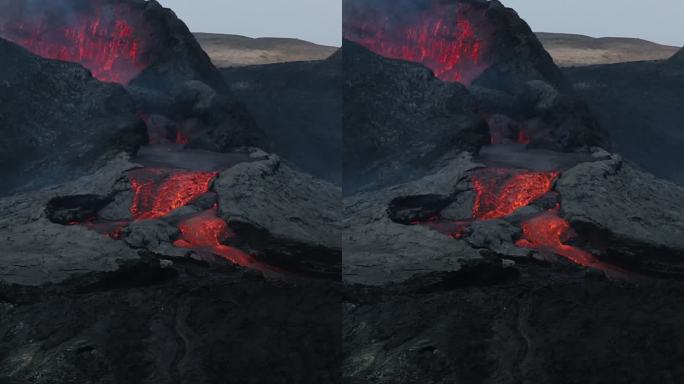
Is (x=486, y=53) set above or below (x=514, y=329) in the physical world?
above

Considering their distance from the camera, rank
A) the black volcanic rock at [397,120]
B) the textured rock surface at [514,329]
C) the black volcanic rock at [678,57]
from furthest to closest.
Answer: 1. the black volcanic rock at [678,57]
2. the black volcanic rock at [397,120]
3. the textured rock surface at [514,329]

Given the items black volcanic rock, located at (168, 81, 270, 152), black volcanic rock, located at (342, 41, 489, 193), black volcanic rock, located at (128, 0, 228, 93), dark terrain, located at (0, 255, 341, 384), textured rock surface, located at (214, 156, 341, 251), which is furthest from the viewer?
black volcanic rock, located at (342, 41, 489, 193)

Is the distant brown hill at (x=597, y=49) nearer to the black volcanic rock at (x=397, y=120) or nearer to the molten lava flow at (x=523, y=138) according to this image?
the molten lava flow at (x=523, y=138)

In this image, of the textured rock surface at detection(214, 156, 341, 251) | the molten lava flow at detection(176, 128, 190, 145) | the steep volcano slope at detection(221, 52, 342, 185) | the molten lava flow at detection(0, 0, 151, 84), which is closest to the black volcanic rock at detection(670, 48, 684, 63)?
the steep volcano slope at detection(221, 52, 342, 185)

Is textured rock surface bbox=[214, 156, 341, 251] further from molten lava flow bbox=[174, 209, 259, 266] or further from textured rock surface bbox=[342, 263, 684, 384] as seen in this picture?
textured rock surface bbox=[342, 263, 684, 384]

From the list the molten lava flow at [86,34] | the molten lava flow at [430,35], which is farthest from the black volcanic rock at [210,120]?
the molten lava flow at [430,35]

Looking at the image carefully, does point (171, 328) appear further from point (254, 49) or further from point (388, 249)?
point (254, 49)

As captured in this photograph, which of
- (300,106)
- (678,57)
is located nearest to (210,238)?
(300,106)
